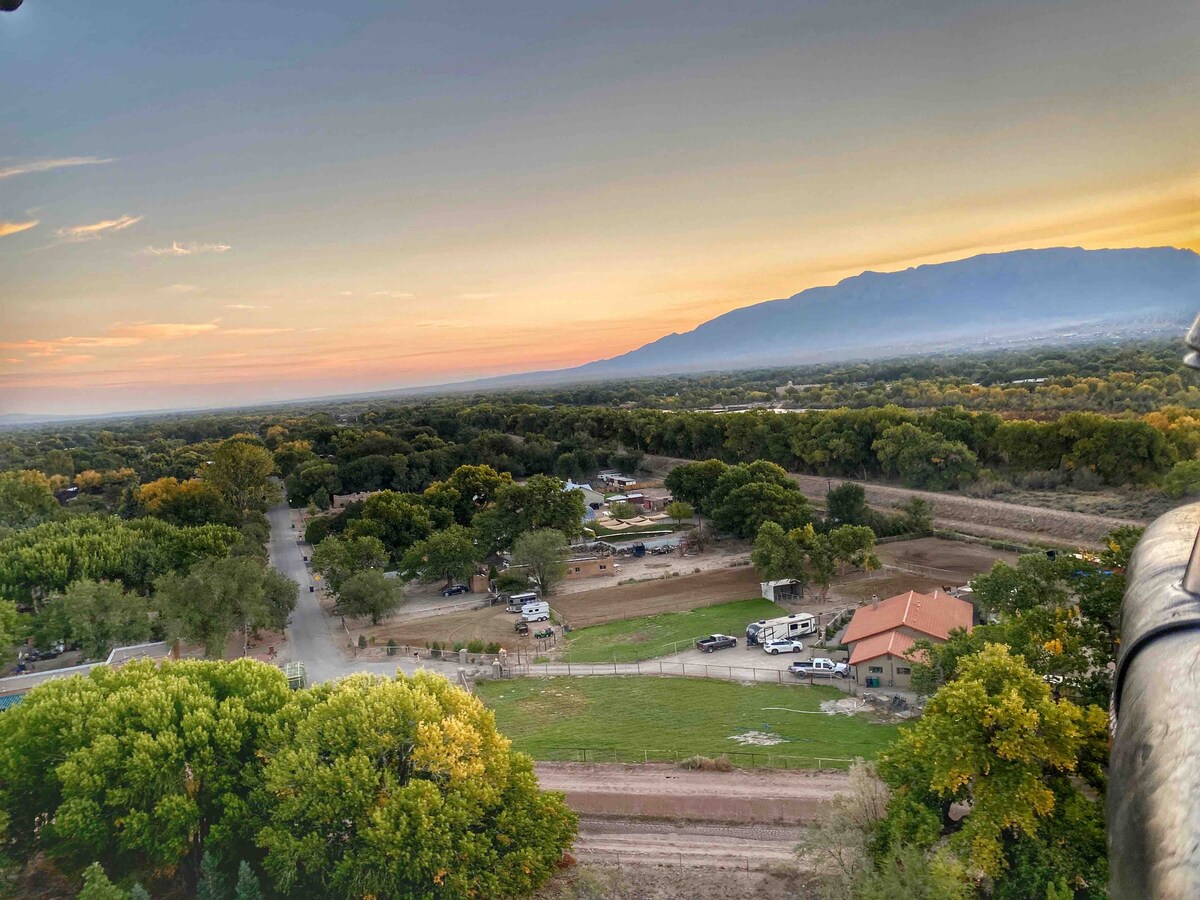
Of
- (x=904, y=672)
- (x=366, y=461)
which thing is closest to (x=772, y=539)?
(x=904, y=672)

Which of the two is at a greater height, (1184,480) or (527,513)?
(527,513)

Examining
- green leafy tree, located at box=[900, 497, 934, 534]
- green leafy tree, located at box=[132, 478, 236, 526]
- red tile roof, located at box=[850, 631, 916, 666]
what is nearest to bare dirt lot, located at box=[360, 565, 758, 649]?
red tile roof, located at box=[850, 631, 916, 666]

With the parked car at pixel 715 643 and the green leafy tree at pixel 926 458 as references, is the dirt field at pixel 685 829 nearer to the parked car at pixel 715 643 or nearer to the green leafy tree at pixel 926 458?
the parked car at pixel 715 643

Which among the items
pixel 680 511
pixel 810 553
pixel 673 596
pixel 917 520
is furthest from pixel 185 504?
pixel 917 520

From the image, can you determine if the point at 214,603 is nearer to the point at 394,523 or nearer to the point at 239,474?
the point at 394,523

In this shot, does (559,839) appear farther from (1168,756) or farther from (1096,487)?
(1096,487)

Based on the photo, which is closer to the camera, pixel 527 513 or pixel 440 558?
pixel 440 558
